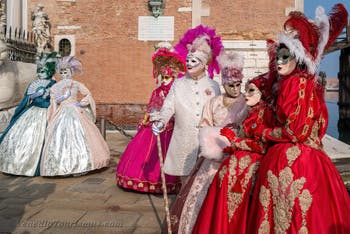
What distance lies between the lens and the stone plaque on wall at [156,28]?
1405cm

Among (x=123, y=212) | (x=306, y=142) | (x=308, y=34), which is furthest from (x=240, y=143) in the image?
(x=123, y=212)

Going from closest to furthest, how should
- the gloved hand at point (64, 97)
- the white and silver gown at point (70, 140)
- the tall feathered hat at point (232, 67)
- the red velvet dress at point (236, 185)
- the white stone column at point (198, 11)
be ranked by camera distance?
1. the red velvet dress at point (236, 185)
2. the tall feathered hat at point (232, 67)
3. the white and silver gown at point (70, 140)
4. the gloved hand at point (64, 97)
5. the white stone column at point (198, 11)

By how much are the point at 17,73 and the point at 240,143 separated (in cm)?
805

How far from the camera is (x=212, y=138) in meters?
2.92

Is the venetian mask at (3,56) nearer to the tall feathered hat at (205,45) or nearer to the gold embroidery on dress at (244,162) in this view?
the tall feathered hat at (205,45)

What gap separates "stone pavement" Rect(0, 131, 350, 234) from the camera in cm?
375

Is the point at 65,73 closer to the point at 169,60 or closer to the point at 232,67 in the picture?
the point at 169,60

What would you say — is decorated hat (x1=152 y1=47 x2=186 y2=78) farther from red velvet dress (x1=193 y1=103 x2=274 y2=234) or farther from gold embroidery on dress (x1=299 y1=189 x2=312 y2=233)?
gold embroidery on dress (x1=299 y1=189 x2=312 y2=233)

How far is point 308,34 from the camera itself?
2537 mm

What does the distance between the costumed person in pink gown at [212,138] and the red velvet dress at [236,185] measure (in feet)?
0.61

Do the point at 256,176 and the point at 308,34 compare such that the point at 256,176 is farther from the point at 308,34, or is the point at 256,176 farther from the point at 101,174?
the point at 101,174

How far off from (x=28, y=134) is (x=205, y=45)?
12.6 feet

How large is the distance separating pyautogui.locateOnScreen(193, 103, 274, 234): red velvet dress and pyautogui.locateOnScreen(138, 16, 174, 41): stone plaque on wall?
11754 millimetres

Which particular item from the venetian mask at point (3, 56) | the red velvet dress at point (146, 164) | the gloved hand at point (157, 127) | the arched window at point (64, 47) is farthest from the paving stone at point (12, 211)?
the arched window at point (64, 47)
